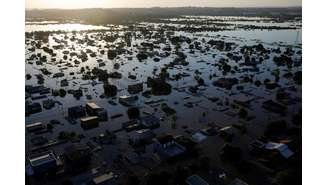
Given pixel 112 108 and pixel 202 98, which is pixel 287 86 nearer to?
pixel 202 98

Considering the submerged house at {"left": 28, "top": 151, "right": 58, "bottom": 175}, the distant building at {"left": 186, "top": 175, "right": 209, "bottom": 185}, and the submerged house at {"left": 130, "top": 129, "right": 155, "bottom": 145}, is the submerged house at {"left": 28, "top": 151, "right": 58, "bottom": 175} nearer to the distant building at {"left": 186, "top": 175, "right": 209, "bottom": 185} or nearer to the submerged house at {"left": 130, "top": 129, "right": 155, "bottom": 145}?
the submerged house at {"left": 130, "top": 129, "right": 155, "bottom": 145}

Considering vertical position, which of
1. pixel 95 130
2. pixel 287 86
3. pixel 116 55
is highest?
pixel 116 55

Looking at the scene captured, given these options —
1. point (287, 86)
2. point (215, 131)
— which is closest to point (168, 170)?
point (215, 131)

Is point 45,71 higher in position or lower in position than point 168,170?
higher

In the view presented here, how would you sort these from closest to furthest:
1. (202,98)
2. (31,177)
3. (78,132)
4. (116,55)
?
(31,177) → (78,132) → (202,98) → (116,55)

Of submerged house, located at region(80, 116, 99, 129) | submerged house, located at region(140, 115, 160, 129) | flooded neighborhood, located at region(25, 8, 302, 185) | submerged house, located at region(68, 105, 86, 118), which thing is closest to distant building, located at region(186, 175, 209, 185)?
flooded neighborhood, located at region(25, 8, 302, 185)
